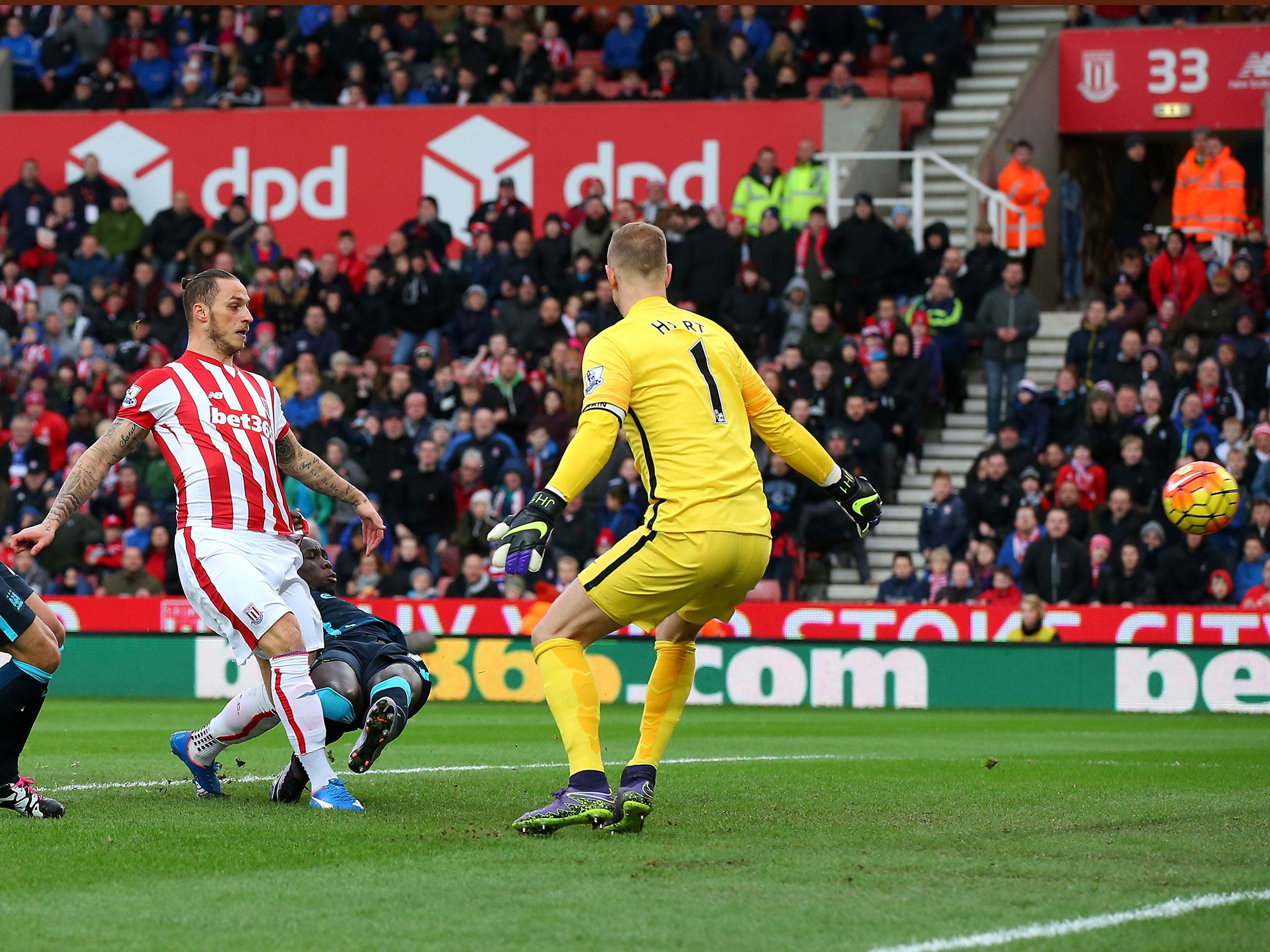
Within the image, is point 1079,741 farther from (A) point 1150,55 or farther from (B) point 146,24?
(B) point 146,24

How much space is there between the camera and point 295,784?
8242mm

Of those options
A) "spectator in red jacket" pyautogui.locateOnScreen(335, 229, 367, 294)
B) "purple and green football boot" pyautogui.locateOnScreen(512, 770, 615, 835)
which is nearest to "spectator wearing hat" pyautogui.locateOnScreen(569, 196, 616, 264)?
"spectator in red jacket" pyautogui.locateOnScreen(335, 229, 367, 294)

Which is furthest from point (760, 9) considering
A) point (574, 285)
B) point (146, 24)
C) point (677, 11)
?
point (146, 24)

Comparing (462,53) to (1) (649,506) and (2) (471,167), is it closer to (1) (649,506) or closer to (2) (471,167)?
(2) (471,167)

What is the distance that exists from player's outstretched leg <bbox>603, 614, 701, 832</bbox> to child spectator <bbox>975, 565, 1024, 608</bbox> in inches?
410

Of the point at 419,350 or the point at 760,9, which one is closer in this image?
the point at 419,350

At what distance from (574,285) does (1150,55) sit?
8805mm

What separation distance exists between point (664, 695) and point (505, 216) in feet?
52.4

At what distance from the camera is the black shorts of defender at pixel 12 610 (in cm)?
753

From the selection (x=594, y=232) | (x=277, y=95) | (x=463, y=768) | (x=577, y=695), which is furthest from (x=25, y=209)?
(x=577, y=695)

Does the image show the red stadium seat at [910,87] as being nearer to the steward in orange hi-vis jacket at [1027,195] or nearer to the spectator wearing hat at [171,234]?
the steward in orange hi-vis jacket at [1027,195]

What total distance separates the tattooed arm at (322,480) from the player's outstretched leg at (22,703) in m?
1.38

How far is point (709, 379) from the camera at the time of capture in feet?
24.3

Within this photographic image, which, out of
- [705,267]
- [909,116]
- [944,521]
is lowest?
[944,521]
